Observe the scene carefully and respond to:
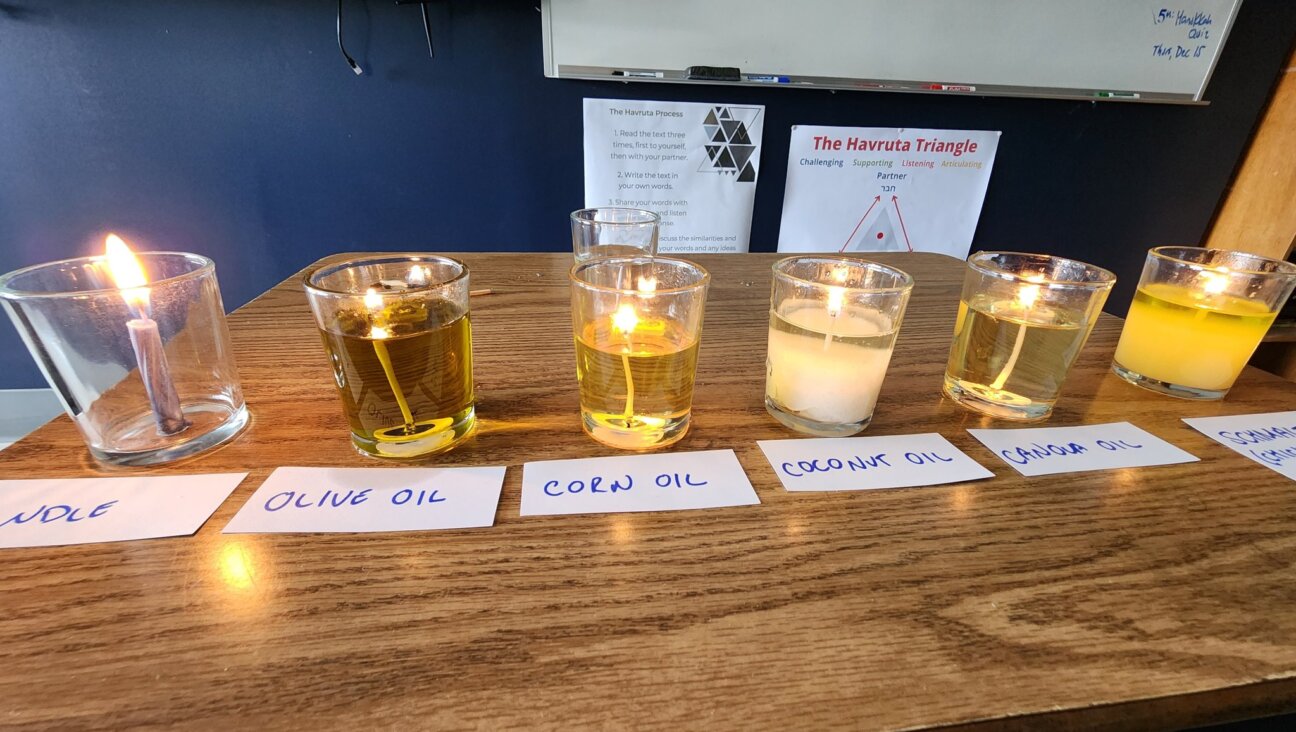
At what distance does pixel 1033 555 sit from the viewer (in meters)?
0.30

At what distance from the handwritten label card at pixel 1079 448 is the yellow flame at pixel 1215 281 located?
0.15 meters

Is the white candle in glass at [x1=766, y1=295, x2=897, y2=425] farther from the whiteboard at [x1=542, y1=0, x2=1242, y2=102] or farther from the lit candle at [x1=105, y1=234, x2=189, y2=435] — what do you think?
the whiteboard at [x1=542, y1=0, x2=1242, y2=102]

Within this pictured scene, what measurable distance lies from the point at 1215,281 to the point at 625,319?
0.49 metres

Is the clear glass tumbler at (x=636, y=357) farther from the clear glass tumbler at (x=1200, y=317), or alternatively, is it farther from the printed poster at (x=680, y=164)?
the printed poster at (x=680, y=164)

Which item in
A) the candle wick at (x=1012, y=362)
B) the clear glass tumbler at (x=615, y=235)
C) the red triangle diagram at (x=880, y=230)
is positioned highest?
the clear glass tumbler at (x=615, y=235)

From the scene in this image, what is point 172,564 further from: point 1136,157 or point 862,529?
point 1136,157

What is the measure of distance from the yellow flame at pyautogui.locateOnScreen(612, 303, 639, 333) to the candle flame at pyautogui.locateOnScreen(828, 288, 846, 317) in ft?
0.45

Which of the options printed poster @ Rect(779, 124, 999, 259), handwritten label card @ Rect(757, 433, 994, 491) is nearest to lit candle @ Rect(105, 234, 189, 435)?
handwritten label card @ Rect(757, 433, 994, 491)

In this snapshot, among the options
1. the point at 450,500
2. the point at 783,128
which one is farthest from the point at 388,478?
the point at 783,128

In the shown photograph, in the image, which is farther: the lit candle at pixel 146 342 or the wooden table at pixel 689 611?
the lit candle at pixel 146 342

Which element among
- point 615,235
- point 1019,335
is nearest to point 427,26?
point 615,235

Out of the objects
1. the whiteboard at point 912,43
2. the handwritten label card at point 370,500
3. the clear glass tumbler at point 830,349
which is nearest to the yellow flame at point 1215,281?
the clear glass tumbler at point 830,349

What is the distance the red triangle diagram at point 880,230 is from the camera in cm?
163

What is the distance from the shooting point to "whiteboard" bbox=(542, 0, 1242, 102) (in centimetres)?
131
